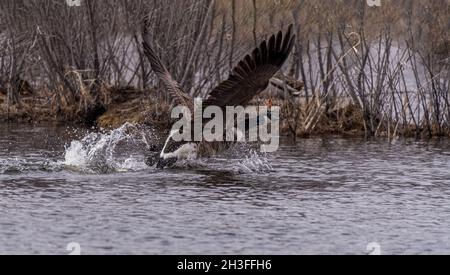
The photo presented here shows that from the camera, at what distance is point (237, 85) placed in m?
12.6

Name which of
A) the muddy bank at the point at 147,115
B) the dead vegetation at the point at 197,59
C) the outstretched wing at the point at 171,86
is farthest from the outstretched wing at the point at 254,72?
the muddy bank at the point at 147,115

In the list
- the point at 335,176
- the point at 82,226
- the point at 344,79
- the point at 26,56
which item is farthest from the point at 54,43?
the point at 82,226

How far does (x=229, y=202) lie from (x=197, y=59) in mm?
7844

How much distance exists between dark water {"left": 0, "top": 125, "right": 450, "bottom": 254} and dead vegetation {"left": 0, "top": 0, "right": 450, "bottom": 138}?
2239 mm

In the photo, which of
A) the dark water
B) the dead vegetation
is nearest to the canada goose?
the dark water

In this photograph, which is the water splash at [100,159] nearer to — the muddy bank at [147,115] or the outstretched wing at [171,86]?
the outstretched wing at [171,86]

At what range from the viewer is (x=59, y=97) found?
19.4 m

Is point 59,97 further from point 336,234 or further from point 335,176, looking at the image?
point 336,234

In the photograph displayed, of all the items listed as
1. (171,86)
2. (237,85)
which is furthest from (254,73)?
(171,86)

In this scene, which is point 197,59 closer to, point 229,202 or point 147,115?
point 147,115

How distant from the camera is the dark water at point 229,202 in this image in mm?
8766

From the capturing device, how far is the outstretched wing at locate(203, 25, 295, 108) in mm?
12141

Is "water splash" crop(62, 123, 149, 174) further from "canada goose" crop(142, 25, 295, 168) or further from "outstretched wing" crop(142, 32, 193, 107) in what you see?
"outstretched wing" crop(142, 32, 193, 107)
